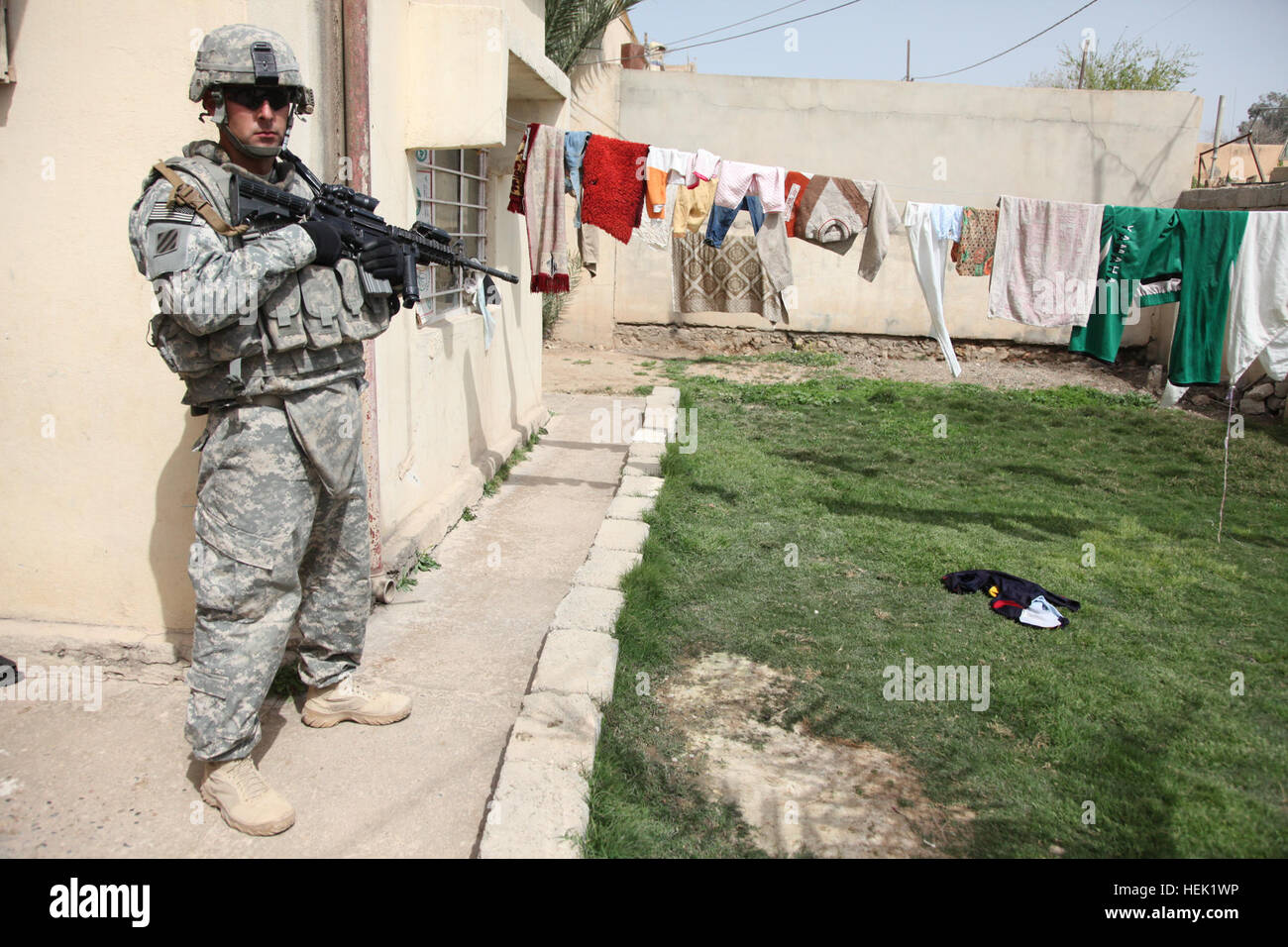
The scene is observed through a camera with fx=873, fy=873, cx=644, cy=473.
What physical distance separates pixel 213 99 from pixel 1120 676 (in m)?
4.46

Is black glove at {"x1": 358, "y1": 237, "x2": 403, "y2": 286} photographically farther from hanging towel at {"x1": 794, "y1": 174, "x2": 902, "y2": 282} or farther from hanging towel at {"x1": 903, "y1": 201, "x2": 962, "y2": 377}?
hanging towel at {"x1": 903, "y1": 201, "x2": 962, "y2": 377}

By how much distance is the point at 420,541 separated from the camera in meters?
5.09

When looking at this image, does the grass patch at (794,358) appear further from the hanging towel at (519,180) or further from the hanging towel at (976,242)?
the hanging towel at (519,180)

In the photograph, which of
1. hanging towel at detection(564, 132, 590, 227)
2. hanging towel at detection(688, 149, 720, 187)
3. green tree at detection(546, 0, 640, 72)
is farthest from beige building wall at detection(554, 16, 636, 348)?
hanging towel at detection(688, 149, 720, 187)

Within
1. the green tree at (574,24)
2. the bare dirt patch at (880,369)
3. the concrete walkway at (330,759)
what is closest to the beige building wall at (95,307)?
the concrete walkway at (330,759)

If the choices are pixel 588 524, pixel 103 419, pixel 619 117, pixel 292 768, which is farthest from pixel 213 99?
pixel 619 117

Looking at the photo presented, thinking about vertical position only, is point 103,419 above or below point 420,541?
above

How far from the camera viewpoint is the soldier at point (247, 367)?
101 inches

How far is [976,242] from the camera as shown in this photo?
616cm

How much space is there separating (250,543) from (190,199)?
1053 millimetres

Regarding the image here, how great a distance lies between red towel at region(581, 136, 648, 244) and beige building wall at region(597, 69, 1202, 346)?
26.9 feet

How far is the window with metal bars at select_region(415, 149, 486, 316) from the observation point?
18.7 feet

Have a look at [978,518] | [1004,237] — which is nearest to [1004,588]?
[978,518]
